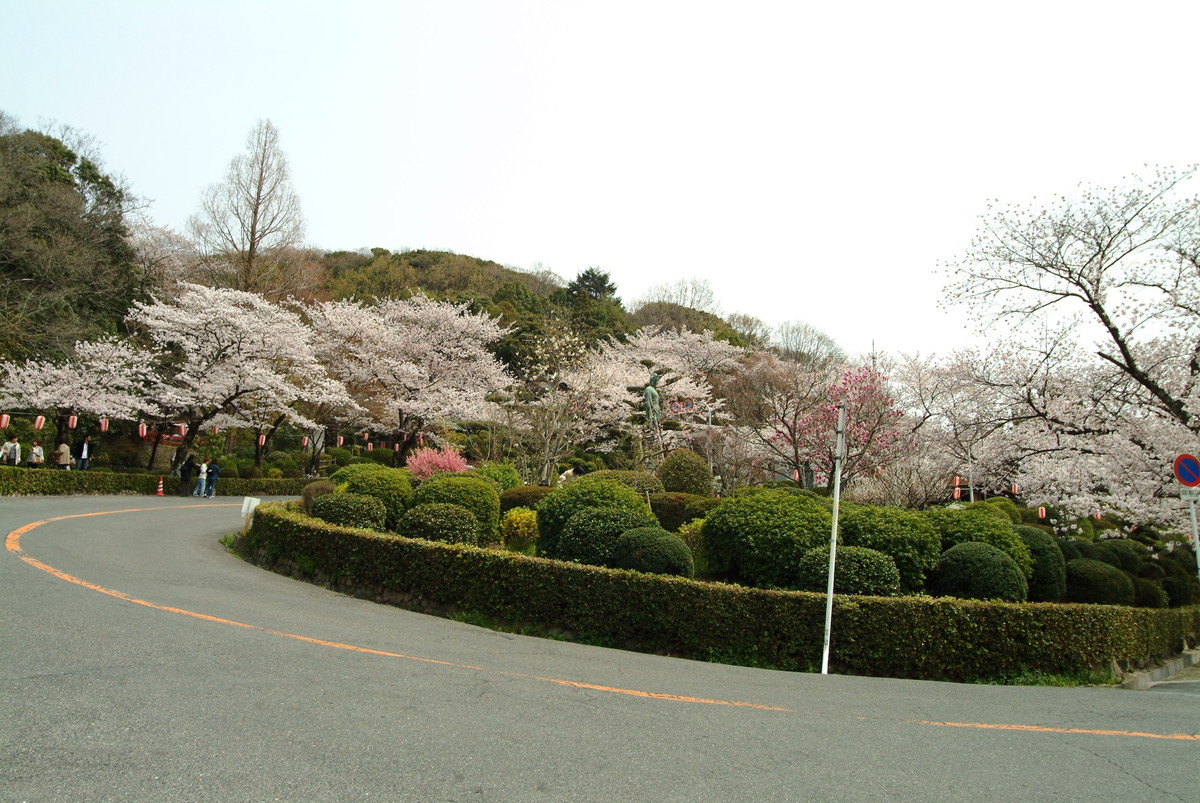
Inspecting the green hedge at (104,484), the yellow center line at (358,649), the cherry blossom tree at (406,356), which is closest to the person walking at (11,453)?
the green hedge at (104,484)

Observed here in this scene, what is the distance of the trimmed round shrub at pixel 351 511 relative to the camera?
13.9 metres

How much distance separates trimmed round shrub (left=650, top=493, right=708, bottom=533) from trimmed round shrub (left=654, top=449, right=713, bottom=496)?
174cm

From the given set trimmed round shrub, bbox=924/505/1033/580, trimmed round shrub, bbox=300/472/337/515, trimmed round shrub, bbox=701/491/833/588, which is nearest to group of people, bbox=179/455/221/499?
trimmed round shrub, bbox=300/472/337/515

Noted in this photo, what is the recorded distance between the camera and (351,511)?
45.8ft

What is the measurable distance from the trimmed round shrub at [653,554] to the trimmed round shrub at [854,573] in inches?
64.1

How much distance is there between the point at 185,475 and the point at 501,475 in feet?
55.0

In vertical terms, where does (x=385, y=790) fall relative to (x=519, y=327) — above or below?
below

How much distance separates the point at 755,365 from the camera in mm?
40219

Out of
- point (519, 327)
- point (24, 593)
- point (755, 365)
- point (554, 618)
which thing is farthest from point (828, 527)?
point (519, 327)

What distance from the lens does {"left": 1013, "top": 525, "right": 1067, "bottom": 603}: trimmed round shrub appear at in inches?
473

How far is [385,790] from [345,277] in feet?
187

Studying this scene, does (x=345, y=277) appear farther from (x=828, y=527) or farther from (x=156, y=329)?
(x=828, y=527)

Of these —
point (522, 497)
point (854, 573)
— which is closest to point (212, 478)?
point (522, 497)

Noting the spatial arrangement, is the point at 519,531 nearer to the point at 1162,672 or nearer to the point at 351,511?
the point at 351,511
